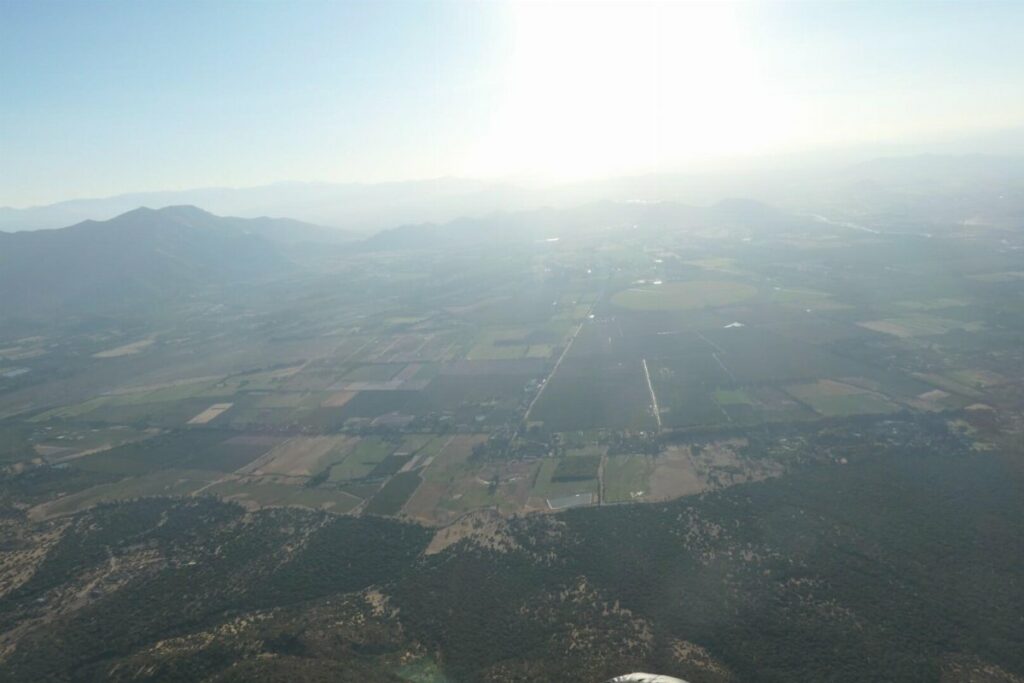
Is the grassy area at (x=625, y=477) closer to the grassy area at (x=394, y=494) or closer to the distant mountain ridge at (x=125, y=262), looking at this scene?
the grassy area at (x=394, y=494)

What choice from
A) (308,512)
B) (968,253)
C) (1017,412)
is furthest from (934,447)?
(968,253)

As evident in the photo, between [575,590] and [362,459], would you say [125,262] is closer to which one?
[362,459]

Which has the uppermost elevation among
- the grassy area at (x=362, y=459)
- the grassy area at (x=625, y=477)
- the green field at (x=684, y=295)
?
the green field at (x=684, y=295)

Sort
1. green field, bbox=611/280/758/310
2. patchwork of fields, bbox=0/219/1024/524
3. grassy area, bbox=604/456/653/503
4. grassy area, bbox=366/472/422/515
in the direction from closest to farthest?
grassy area, bbox=604/456/653/503, grassy area, bbox=366/472/422/515, patchwork of fields, bbox=0/219/1024/524, green field, bbox=611/280/758/310

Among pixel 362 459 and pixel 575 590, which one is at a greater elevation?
pixel 362 459

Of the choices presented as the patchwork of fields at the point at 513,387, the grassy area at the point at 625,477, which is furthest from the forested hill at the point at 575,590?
the patchwork of fields at the point at 513,387

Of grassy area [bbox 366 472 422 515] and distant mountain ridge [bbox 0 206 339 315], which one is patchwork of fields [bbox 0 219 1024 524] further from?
distant mountain ridge [bbox 0 206 339 315]

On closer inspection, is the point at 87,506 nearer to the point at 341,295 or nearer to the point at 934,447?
the point at 934,447

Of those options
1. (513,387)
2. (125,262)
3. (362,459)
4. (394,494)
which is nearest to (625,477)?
(394,494)

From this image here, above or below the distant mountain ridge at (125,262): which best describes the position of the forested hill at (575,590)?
below

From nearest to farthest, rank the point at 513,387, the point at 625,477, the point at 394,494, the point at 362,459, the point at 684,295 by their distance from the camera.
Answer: the point at 625,477, the point at 394,494, the point at 362,459, the point at 513,387, the point at 684,295

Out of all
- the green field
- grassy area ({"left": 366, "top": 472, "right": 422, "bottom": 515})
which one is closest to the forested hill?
grassy area ({"left": 366, "top": 472, "right": 422, "bottom": 515})
